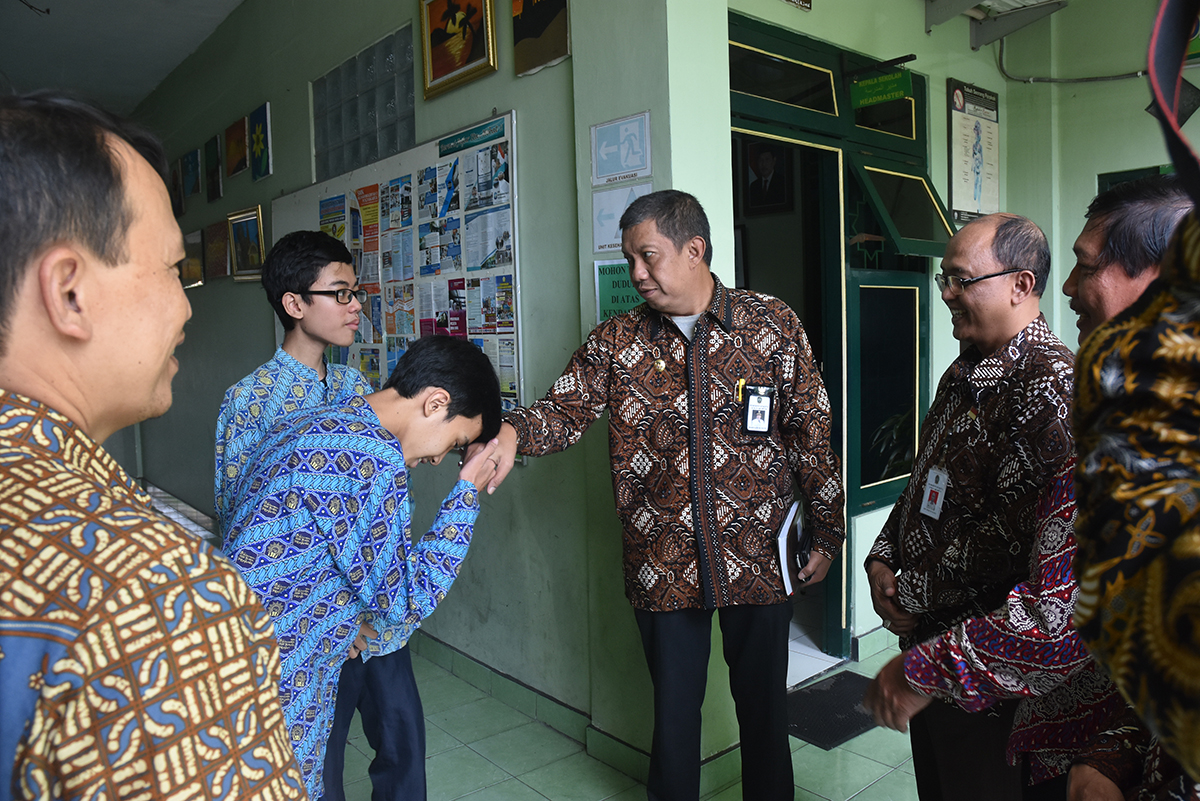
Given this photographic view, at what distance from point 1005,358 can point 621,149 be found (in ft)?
4.50

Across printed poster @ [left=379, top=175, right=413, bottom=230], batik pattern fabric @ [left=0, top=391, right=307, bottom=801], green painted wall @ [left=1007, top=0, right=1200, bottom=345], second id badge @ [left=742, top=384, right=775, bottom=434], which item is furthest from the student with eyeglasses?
green painted wall @ [left=1007, top=0, right=1200, bottom=345]

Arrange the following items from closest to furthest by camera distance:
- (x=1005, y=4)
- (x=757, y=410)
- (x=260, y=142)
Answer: (x=757, y=410)
(x=1005, y=4)
(x=260, y=142)

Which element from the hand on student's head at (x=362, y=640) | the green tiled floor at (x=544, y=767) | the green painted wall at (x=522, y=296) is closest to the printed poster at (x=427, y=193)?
the green painted wall at (x=522, y=296)

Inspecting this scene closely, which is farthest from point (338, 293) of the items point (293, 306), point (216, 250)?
point (216, 250)

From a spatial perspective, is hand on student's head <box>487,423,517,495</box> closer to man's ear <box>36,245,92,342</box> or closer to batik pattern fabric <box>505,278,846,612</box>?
batik pattern fabric <box>505,278,846,612</box>

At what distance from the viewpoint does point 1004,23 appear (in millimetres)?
4016

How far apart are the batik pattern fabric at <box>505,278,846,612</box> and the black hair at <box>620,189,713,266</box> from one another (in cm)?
20

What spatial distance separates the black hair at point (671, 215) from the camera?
203cm

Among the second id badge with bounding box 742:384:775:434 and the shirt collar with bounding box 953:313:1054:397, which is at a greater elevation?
the shirt collar with bounding box 953:313:1054:397

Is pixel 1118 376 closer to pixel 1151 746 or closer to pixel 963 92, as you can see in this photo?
pixel 1151 746

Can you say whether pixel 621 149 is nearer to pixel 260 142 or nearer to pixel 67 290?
pixel 67 290

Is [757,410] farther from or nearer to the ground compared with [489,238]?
nearer to the ground

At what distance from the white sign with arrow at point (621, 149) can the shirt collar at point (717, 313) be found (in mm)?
485

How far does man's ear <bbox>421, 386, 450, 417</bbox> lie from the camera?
166cm
